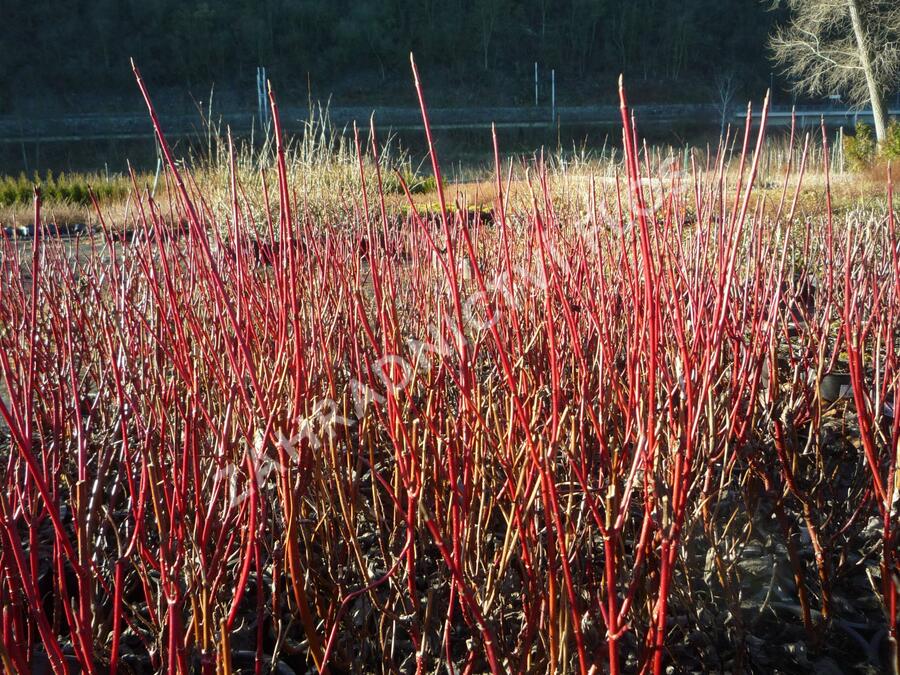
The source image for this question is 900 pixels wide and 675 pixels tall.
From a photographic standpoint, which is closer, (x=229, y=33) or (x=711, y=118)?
(x=711, y=118)

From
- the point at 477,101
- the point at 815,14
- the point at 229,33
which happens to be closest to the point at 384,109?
the point at 477,101

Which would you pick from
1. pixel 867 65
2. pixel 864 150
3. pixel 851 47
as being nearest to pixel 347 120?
pixel 851 47

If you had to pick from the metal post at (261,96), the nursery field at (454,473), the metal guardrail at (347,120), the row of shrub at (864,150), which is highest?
the metal guardrail at (347,120)

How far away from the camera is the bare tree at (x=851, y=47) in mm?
Result: 16406

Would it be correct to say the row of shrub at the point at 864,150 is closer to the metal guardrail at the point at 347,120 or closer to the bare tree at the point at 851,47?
the bare tree at the point at 851,47

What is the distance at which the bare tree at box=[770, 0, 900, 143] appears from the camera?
16.4 metres

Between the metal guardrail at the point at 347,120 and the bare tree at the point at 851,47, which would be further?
the metal guardrail at the point at 347,120

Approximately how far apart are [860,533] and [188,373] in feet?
4.72

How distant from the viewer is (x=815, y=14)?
16938 millimetres

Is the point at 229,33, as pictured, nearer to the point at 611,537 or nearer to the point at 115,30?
the point at 115,30

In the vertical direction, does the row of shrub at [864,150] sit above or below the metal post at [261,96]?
below

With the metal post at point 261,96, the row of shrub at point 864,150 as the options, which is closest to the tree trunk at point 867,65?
the row of shrub at point 864,150

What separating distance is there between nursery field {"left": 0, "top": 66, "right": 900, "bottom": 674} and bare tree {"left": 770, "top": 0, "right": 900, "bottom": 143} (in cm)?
1663

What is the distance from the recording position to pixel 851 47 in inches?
682
